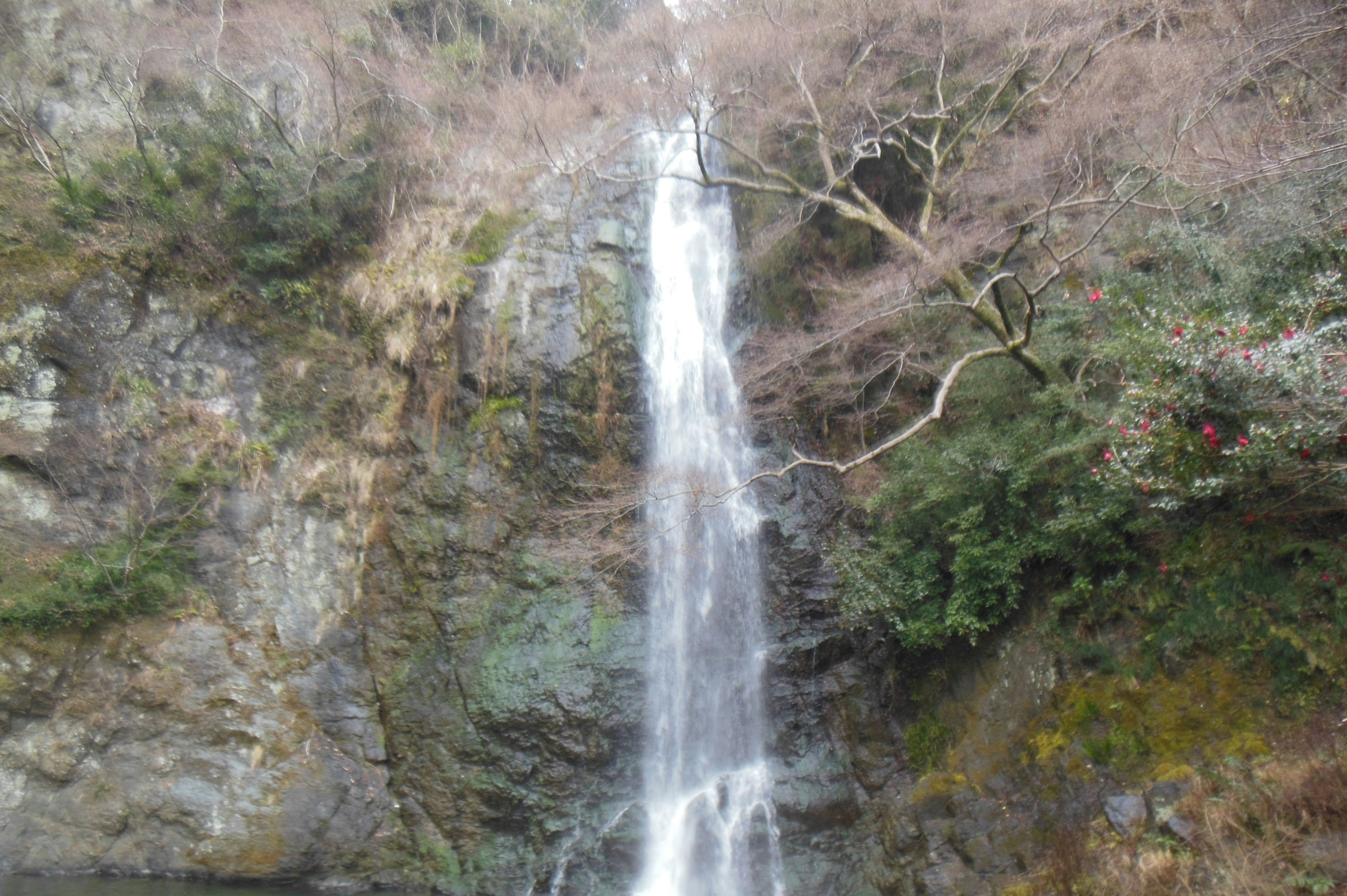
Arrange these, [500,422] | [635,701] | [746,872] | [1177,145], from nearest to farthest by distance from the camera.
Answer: [1177,145] < [746,872] < [635,701] < [500,422]

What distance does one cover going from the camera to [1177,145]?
7457 millimetres

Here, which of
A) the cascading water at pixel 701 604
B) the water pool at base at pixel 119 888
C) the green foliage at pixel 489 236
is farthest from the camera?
the green foliage at pixel 489 236

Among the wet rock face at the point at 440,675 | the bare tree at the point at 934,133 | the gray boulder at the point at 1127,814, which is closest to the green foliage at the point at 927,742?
the wet rock face at the point at 440,675

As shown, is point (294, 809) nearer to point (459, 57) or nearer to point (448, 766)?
point (448, 766)

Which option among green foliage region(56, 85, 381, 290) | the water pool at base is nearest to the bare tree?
green foliage region(56, 85, 381, 290)

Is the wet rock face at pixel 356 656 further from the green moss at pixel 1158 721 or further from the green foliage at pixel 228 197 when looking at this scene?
the green moss at pixel 1158 721

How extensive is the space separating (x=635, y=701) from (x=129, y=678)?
718 cm

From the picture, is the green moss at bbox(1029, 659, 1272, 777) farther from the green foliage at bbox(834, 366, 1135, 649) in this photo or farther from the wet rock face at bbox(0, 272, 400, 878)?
the wet rock face at bbox(0, 272, 400, 878)

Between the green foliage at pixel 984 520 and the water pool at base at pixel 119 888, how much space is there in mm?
8597

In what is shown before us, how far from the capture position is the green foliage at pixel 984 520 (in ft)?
26.9

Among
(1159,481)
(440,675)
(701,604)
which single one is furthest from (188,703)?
(1159,481)

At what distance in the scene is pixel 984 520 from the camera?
9.31m

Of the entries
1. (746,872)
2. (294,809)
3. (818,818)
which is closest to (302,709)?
(294,809)

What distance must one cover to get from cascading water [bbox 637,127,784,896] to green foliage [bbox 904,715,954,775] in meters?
1.94
